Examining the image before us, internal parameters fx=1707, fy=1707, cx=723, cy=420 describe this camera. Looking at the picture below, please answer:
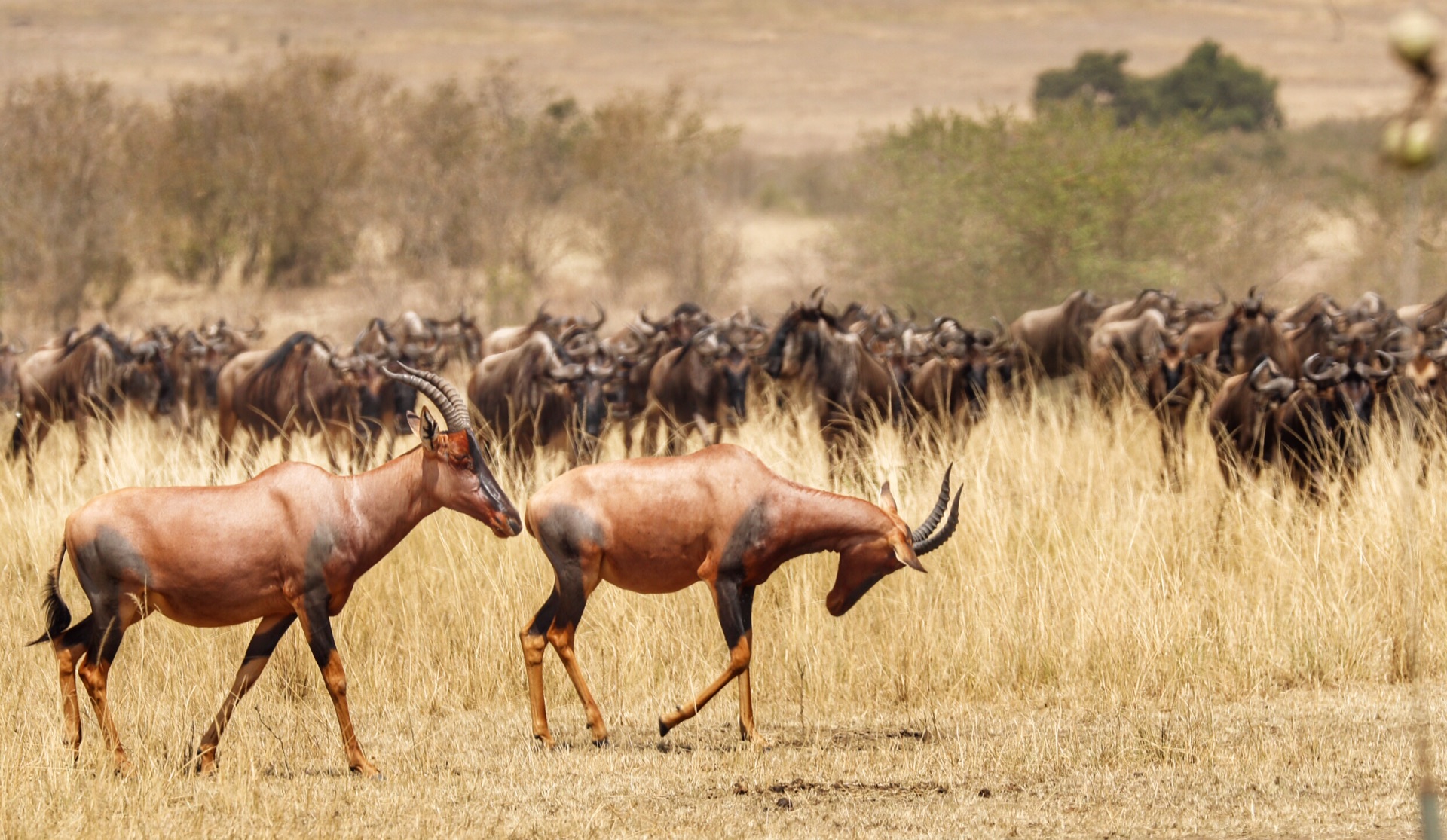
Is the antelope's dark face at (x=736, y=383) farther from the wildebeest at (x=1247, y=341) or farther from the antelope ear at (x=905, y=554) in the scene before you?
the antelope ear at (x=905, y=554)

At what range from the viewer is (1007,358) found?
16.7m

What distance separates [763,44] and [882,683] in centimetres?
9069

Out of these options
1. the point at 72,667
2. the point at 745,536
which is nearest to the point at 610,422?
the point at 745,536

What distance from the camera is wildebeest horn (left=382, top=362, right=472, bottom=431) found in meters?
5.73

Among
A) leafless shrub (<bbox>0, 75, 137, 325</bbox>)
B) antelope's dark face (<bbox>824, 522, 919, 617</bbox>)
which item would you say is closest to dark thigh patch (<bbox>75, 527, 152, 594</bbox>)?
antelope's dark face (<bbox>824, 522, 919, 617</bbox>)

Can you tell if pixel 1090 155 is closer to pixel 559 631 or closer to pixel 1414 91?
pixel 559 631

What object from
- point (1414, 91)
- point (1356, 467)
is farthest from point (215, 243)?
point (1414, 91)

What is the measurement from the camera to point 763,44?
95250 mm

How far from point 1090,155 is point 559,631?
22.5 metres

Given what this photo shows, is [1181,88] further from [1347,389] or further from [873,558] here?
[873,558]

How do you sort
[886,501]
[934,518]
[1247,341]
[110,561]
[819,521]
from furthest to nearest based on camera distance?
[1247,341], [886,501], [934,518], [819,521], [110,561]

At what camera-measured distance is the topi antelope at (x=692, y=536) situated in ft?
19.3

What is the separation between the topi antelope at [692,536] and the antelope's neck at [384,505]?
0.42 metres

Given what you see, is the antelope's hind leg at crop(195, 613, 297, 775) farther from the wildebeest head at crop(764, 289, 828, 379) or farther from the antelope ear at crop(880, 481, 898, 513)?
the wildebeest head at crop(764, 289, 828, 379)
